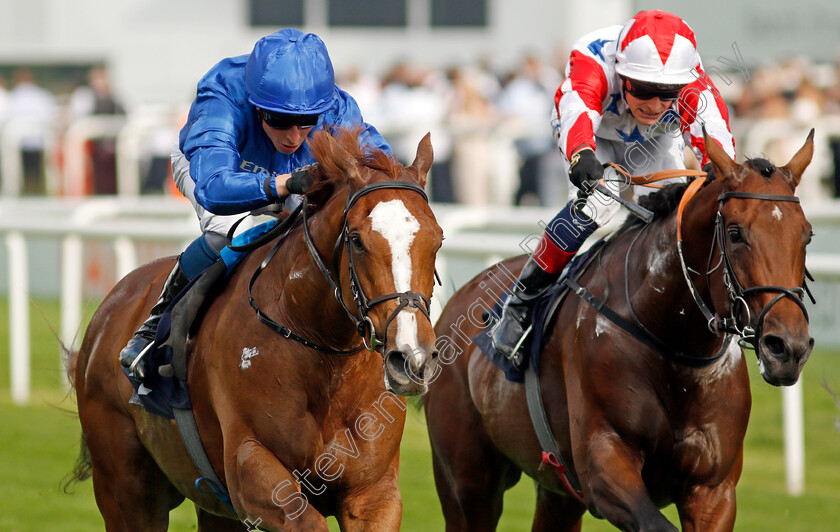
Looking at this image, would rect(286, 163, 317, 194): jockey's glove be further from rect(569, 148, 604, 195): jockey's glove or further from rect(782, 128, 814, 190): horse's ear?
rect(782, 128, 814, 190): horse's ear

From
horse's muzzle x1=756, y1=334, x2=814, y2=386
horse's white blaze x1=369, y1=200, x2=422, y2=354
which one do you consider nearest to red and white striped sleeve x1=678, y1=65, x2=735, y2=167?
horse's muzzle x1=756, y1=334, x2=814, y2=386

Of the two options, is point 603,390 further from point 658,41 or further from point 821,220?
point 821,220

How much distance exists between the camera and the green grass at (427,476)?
5.98 metres

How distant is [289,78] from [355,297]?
94 cm

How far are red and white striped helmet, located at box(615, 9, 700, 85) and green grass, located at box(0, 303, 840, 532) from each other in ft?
5.69

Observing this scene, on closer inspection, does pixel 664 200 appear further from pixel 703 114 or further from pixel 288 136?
pixel 288 136

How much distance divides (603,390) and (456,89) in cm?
925

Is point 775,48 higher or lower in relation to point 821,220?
higher

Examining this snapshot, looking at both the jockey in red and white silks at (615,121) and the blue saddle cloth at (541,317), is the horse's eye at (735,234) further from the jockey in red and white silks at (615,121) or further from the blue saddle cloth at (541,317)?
the blue saddle cloth at (541,317)

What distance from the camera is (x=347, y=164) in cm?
353

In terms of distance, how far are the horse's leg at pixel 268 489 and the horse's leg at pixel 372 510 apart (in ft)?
0.42

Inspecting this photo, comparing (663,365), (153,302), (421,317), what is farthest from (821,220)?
(421,317)

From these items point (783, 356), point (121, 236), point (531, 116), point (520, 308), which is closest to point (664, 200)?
point (520, 308)

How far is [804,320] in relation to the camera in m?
3.44
